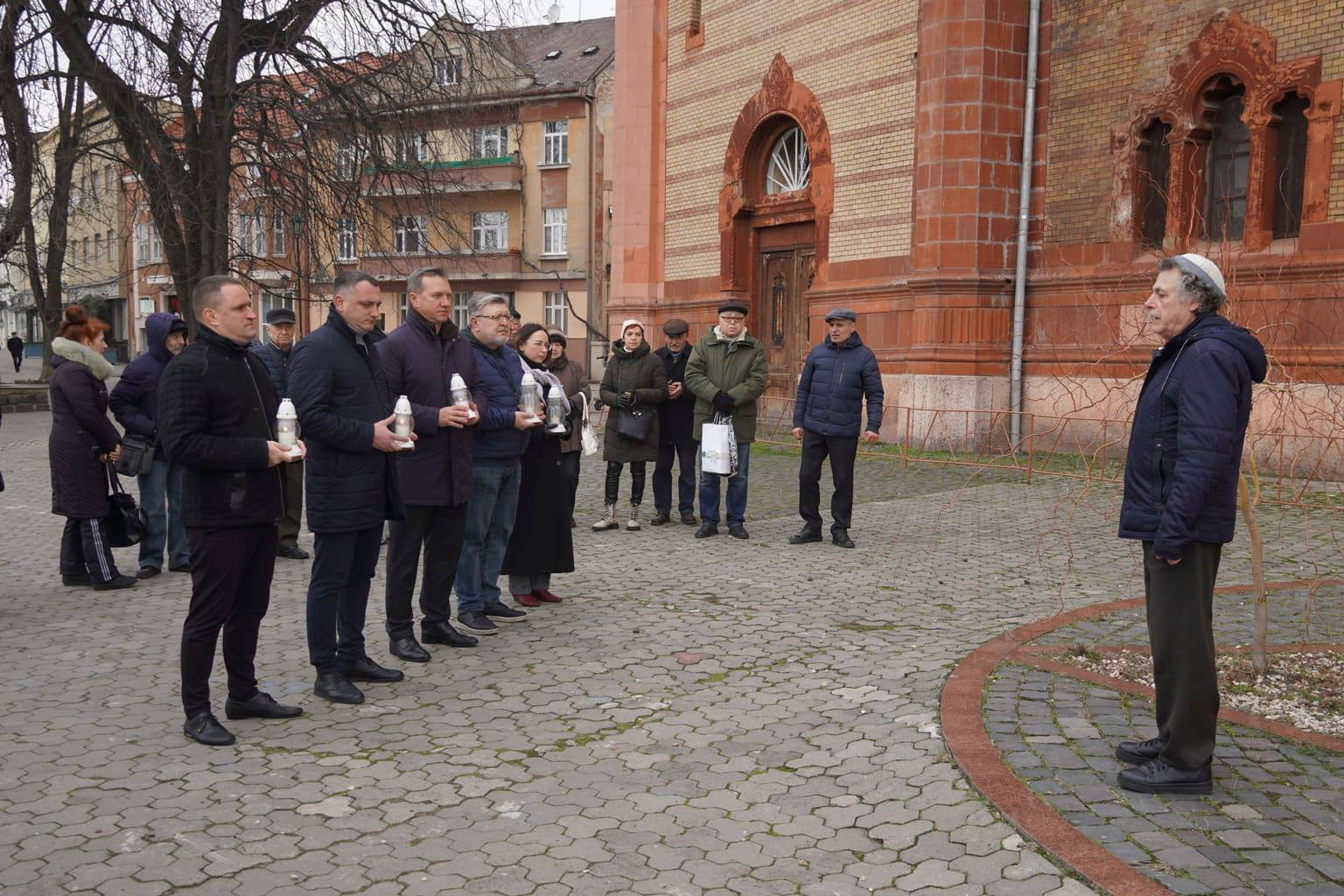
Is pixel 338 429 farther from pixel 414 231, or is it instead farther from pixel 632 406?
pixel 414 231

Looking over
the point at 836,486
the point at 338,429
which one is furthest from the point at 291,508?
the point at 836,486

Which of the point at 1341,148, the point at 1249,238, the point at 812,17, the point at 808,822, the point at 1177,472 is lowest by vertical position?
the point at 808,822

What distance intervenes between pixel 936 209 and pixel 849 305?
246cm

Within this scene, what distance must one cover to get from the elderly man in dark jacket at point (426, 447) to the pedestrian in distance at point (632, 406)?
170 inches

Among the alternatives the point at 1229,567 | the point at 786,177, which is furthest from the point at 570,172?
the point at 1229,567

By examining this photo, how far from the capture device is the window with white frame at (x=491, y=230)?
158 ft

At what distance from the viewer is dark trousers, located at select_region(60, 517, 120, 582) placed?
26.6ft

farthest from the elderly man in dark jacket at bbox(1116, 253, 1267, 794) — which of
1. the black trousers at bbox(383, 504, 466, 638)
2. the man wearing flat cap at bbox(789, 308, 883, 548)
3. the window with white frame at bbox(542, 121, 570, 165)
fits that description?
the window with white frame at bbox(542, 121, 570, 165)

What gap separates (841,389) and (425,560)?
4.71 metres

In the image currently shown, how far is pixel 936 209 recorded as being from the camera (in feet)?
55.0

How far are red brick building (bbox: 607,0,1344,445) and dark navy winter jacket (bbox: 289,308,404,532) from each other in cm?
740

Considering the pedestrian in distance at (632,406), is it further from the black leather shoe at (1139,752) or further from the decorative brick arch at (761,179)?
the decorative brick arch at (761,179)

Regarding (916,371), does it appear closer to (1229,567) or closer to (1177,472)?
(1229,567)

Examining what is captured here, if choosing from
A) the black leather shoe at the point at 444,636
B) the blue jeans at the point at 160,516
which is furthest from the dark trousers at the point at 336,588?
the blue jeans at the point at 160,516
